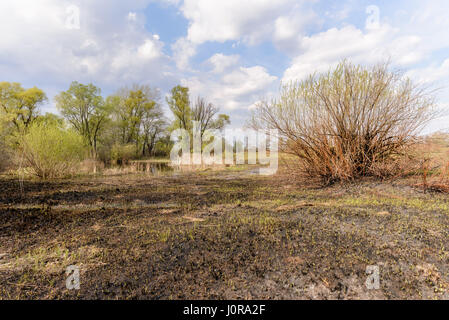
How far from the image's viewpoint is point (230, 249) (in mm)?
2439

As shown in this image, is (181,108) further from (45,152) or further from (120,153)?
(45,152)

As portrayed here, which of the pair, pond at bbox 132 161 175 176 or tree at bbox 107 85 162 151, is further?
tree at bbox 107 85 162 151

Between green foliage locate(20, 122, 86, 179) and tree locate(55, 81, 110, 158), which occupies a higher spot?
tree locate(55, 81, 110, 158)

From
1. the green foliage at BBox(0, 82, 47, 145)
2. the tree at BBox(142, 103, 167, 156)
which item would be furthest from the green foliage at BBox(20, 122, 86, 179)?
the tree at BBox(142, 103, 167, 156)

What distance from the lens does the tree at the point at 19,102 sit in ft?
66.4

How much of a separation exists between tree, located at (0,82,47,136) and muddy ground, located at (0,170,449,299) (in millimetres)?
23845

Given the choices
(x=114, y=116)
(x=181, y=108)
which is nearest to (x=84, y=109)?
(x=114, y=116)

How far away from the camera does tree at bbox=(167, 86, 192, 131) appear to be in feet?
84.9

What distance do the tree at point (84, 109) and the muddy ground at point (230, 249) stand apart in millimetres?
23981

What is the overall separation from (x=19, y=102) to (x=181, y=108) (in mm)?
16635

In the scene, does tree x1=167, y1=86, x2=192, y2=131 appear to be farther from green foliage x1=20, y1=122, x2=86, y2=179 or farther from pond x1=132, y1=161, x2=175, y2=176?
green foliage x1=20, y1=122, x2=86, y2=179

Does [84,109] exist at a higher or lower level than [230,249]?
higher

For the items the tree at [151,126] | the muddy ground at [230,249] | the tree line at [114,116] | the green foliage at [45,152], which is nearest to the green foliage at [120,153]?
the tree line at [114,116]
